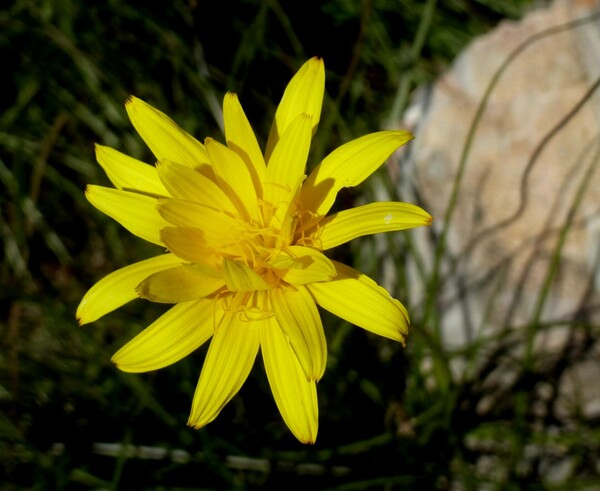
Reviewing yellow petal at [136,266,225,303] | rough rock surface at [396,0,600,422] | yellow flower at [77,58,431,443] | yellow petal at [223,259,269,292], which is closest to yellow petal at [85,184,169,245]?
yellow flower at [77,58,431,443]

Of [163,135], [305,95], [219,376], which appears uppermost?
[305,95]

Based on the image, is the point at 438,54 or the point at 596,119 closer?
the point at 596,119

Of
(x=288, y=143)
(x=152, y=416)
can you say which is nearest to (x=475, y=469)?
(x=152, y=416)

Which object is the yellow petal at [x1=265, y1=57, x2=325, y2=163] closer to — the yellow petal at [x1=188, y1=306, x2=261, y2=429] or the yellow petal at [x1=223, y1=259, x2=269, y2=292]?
the yellow petal at [x1=223, y1=259, x2=269, y2=292]

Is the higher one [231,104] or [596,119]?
[596,119]

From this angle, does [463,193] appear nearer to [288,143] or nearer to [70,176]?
[288,143]

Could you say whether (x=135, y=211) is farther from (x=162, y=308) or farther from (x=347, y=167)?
(x=162, y=308)

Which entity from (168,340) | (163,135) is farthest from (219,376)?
(163,135)
